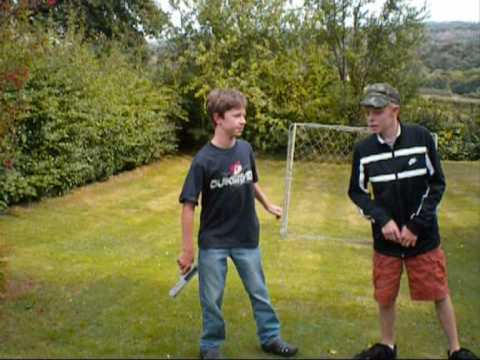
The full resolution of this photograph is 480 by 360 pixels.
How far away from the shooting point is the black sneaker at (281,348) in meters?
4.23

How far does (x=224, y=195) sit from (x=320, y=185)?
1088 centimetres

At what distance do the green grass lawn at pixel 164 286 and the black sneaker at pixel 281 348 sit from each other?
0.39ft

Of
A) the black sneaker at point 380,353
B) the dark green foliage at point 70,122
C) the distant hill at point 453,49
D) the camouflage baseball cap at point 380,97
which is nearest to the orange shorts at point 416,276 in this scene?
the black sneaker at point 380,353

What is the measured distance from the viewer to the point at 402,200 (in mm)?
3863

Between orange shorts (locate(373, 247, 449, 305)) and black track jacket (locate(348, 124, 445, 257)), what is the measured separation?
48 mm

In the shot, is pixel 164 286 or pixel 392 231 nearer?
pixel 392 231

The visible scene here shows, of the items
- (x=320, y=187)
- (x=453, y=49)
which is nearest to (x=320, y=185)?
(x=320, y=187)

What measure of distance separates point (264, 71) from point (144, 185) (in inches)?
257

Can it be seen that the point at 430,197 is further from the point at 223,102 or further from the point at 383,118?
the point at 223,102

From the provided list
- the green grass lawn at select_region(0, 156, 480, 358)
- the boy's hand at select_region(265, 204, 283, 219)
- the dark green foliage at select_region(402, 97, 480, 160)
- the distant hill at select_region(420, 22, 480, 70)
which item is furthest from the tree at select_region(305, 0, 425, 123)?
the boy's hand at select_region(265, 204, 283, 219)

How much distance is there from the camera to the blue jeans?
4047 mm

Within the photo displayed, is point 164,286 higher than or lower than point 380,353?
lower

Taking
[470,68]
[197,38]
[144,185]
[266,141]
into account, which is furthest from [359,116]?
[470,68]

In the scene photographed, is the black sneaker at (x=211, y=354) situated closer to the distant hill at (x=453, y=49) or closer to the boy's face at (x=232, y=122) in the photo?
the boy's face at (x=232, y=122)
